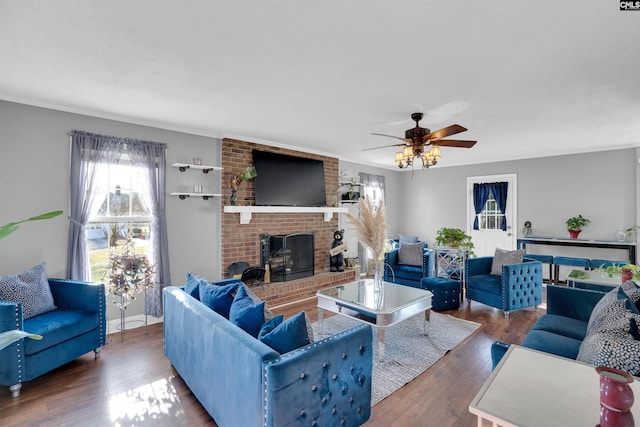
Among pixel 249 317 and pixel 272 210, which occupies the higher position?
pixel 272 210

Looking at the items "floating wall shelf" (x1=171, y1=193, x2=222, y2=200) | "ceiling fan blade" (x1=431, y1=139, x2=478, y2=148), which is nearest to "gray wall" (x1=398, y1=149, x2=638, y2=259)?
"ceiling fan blade" (x1=431, y1=139, x2=478, y2=148)

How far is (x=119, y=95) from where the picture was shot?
9.70 ft

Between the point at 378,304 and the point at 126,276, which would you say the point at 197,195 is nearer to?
the point at 126,276

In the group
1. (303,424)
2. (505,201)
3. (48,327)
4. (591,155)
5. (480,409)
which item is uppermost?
(591,155)

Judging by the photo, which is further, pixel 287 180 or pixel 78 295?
pixel 287 180

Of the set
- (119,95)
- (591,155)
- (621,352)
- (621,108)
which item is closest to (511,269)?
(621,108)

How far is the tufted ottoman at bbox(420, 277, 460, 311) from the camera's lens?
4277mm

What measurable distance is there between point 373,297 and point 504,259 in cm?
232

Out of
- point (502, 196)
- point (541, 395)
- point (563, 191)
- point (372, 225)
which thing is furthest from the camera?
point (502, 196)

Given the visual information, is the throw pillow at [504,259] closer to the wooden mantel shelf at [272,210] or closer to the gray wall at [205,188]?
the gray wall at [205,188]

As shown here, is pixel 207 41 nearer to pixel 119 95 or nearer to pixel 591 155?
pixel 119 95

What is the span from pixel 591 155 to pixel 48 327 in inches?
306

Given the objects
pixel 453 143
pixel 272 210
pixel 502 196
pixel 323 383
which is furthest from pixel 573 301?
pixel 502 196

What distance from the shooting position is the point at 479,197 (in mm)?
6789
